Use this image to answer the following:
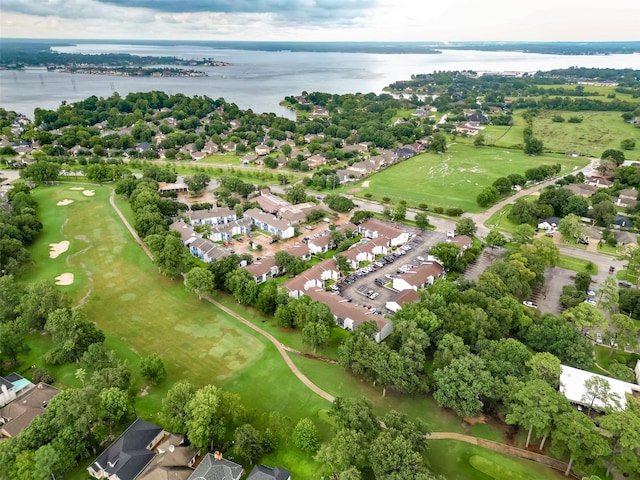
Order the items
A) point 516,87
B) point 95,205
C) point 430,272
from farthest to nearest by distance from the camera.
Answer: point 516,87
point 95,205
point 430,272

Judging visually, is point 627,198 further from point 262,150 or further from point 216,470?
point 262,150

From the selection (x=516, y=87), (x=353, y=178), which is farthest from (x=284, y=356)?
(x=516, y=87)

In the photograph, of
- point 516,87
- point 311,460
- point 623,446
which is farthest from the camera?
point 516,87

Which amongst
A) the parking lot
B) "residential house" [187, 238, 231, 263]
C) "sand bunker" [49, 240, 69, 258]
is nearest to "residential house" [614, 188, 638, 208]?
the parking lot

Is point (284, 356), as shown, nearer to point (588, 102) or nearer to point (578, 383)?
point (578, 383)

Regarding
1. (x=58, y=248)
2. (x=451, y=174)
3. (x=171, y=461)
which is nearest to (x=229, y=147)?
(x=451, y=174)

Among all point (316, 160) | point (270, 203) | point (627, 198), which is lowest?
point (270, 203)

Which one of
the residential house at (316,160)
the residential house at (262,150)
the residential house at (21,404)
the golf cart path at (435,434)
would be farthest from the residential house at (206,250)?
the residential house at (262,150)
